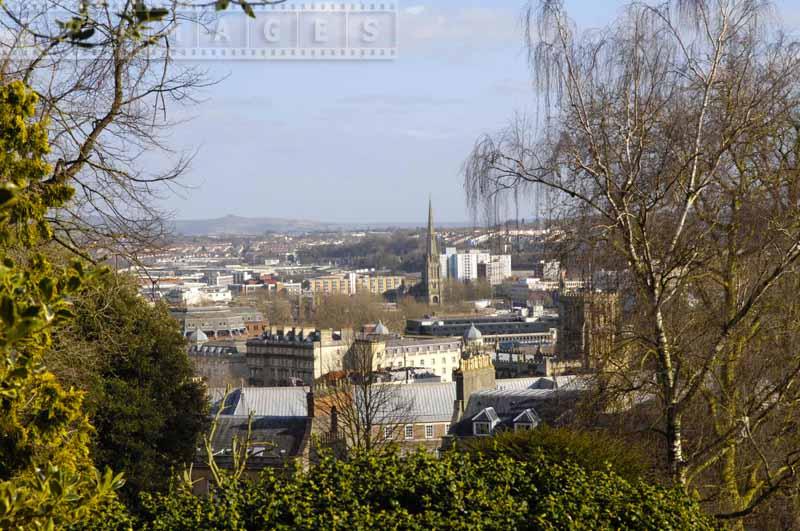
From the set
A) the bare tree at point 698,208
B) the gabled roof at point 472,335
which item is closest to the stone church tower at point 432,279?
the gabled roof at point 472,335

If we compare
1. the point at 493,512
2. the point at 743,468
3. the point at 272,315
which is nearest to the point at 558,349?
the point at 743,468

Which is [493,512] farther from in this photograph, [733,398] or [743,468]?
[743,468]

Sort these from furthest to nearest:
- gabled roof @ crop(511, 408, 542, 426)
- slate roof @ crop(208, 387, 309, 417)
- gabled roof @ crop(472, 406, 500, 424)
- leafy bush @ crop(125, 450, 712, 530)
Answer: slate roof @ crop(208, 387, 309, 417), gabled roof @ crop(472, 406, 500, 424), gabled roof @ crop(511, 408, 542, 426), leafy bush @ crop(125, 450, 712, 530)

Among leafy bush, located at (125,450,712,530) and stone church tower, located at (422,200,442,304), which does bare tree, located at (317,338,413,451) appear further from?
stone church tower, located at (422,200,442,304)

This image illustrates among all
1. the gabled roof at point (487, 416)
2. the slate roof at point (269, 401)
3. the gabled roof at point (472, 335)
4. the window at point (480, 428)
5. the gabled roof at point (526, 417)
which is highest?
the gabled roof at point (526, 417)

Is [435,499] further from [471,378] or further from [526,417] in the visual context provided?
[471,378]

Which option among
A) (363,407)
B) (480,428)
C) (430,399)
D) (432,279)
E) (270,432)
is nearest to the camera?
(363,407)

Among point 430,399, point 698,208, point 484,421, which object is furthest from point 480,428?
point 698,208

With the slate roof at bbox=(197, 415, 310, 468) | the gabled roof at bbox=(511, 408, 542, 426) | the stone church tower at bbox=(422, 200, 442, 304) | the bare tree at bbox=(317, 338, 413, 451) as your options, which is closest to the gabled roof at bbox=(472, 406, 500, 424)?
the gabled roof at bbox=(511, 408, 542, 426)

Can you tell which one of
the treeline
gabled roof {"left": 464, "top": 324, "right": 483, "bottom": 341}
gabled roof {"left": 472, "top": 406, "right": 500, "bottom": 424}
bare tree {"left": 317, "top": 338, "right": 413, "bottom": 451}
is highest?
the treeline

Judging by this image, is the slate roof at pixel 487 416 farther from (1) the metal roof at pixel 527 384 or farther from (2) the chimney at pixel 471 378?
(1) the metal roof at pixel 527 384

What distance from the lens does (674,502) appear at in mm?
6793

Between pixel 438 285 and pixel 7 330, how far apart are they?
142233 mm

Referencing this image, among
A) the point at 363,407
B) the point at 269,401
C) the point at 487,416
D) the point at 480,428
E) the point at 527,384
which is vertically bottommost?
the point at 269,401
